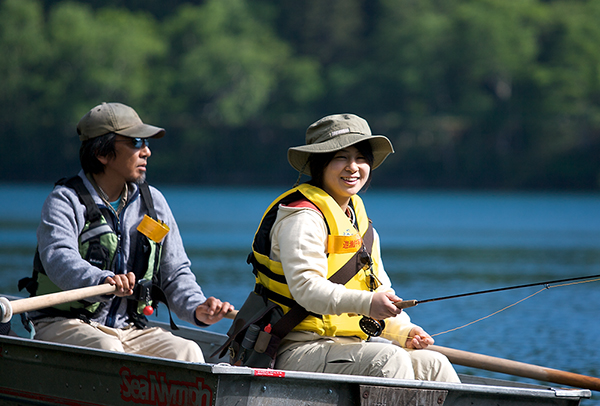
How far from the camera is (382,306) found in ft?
10.5

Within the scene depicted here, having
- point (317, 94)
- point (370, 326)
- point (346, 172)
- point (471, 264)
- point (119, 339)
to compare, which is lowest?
point (471, 264)

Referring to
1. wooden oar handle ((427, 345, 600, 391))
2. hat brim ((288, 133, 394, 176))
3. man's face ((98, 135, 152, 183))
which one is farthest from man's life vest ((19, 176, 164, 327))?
wooden oar handle ((427, 345, 600, 391))

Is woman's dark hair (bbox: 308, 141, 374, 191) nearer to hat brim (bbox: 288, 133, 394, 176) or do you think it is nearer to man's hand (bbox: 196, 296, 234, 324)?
hat brim (bbox: 288, 133, 394, 176)

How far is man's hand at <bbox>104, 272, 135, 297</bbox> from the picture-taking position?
12.8ft

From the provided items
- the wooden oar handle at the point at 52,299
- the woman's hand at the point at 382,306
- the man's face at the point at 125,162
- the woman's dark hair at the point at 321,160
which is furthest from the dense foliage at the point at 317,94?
the woman's hand at the point at 382,306

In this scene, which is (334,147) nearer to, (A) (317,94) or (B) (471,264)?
(B) (471,264)

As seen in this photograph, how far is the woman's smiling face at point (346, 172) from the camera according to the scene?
353 centimetres

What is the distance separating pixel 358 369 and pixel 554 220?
27.7 meters

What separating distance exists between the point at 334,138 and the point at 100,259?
1325 millimetres

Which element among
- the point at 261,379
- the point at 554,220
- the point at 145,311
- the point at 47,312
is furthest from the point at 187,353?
the point at 554,220

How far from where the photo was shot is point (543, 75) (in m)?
56.4

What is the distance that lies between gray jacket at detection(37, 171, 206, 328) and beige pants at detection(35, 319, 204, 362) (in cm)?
9

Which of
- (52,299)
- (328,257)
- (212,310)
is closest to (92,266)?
(52,299)

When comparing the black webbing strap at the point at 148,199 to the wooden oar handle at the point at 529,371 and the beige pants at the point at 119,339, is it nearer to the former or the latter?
the beige pants at the point at 119,339
